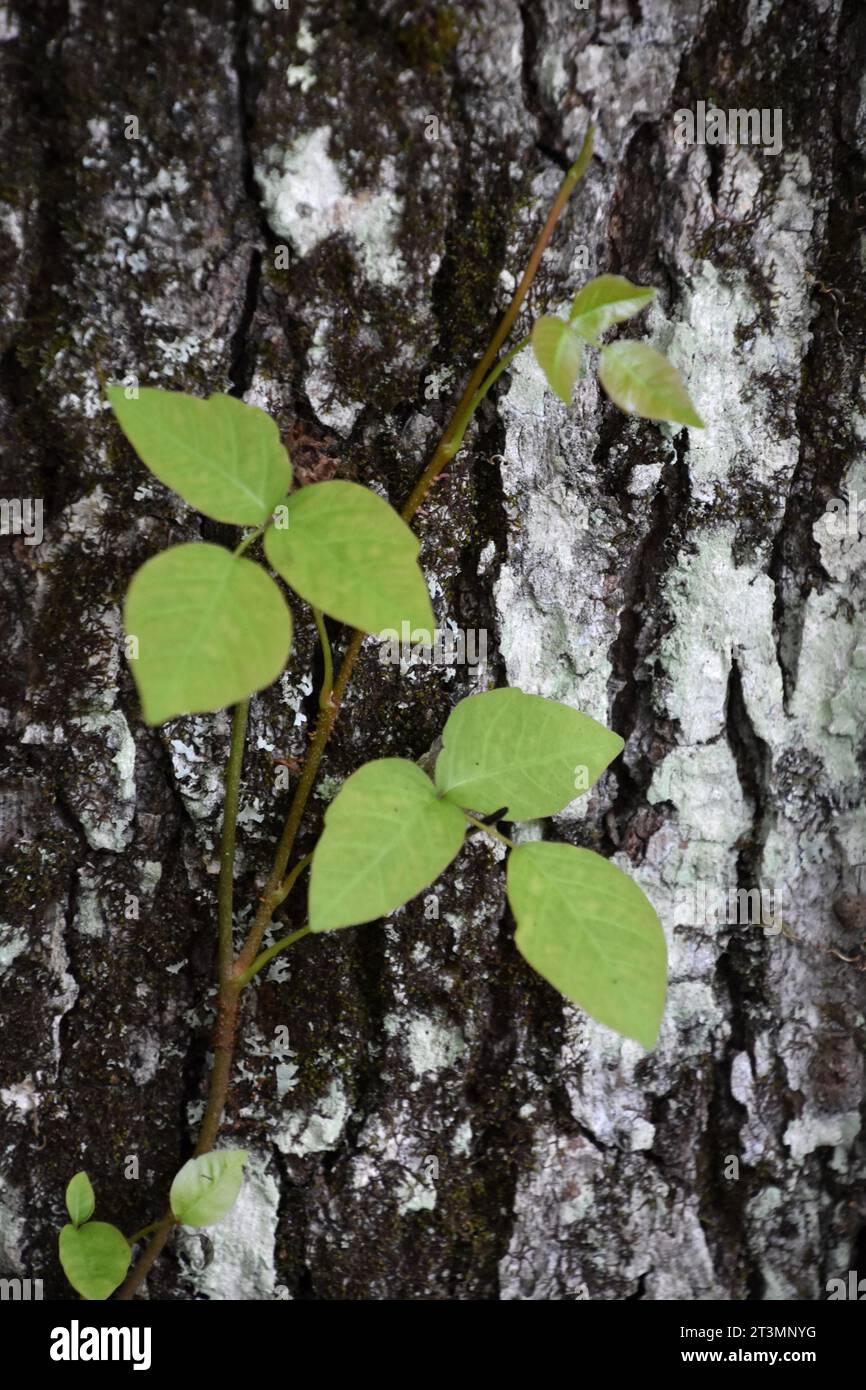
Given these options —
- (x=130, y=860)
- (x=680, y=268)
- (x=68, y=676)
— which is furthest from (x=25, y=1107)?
(x=680, y=268)

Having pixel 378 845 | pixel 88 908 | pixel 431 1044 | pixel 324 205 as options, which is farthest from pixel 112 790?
pixel 324 205

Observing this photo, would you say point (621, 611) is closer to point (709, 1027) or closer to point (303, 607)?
point (303, 607)

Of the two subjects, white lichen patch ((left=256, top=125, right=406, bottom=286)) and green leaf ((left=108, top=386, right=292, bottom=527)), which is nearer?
green leaf ((left=108, top=386, right=292, bottom=527))

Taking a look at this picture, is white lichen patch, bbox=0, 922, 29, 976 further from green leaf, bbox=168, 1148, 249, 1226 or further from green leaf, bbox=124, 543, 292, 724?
green leaf, bbox=124, 543, 292, 724

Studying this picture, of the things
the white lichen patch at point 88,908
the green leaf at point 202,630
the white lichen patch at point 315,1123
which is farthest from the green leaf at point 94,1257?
the green leaf at point 202,630

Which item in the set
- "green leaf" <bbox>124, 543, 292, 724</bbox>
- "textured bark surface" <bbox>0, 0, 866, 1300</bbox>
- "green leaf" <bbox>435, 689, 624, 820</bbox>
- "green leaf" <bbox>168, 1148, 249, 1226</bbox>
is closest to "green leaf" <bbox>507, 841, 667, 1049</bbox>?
"green leaf" <bbox>435, 689, 624, 820</bbox>

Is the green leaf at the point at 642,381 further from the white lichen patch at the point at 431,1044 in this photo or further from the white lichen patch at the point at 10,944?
the white lichen patch at the point at 10,944
